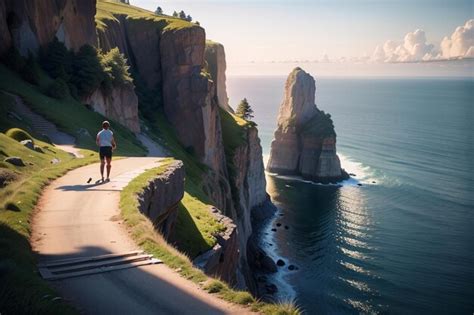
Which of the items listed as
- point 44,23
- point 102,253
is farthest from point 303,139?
point 102,253

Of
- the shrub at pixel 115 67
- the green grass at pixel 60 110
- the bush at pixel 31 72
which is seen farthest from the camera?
the shrub at pixel 115 67

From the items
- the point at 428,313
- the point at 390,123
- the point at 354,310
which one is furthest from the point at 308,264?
the point at 390,123

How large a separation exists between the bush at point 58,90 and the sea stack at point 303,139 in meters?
69.1

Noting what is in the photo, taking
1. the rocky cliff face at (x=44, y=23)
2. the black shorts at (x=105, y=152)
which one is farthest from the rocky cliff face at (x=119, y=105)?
the black shorts at (x=105, y=152)

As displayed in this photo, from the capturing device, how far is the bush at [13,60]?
117ft

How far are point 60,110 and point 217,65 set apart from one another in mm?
56667

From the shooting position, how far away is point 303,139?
108125mm

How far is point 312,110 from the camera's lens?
117 metres

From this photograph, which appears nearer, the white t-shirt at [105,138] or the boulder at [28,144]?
the white t-shirt at [105,138]

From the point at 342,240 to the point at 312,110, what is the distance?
200 feet

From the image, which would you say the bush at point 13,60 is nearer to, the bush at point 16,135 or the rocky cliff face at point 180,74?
the bush at point 16,135

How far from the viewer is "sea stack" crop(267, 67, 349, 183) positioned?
10062 cm

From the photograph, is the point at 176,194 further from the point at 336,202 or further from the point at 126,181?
the point at 336,202

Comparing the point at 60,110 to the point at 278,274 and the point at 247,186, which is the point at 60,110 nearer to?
the point at 278,274
